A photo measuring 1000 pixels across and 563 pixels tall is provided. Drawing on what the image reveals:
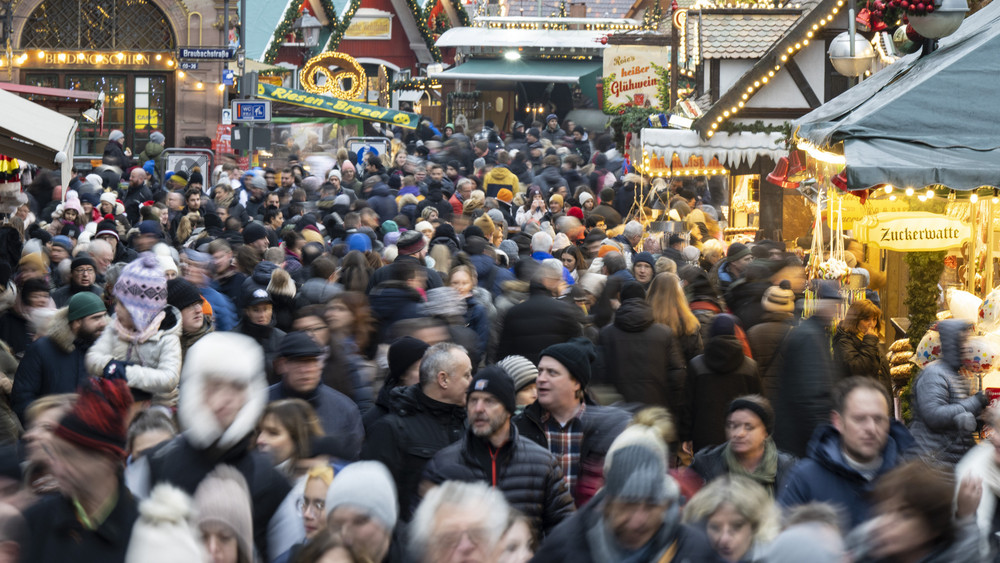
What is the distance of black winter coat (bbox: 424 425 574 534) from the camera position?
5148 mm

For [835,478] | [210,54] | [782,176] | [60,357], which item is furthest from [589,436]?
[210,54]

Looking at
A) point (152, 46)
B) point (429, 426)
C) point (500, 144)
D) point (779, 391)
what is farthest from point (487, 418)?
point (152, 46)

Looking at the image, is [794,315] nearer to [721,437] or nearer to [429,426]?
[721,437]

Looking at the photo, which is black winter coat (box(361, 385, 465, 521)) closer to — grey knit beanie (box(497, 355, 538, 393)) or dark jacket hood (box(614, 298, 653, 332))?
grey knit beanie (box(497, 355, 538, 393))

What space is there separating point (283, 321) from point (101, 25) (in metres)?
25.0

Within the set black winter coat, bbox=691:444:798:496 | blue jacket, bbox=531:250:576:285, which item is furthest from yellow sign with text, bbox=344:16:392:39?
black winter coat, bbox=691:444:798:496

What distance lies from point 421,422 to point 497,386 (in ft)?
2.48

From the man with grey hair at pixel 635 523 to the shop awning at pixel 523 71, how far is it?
1464 inches

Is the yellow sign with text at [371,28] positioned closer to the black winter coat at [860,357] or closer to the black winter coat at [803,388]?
the black winter coat at [860,357]

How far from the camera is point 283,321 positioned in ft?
29.4

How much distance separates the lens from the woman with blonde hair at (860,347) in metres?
8.59

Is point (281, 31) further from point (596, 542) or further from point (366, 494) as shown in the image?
point (596, 542)

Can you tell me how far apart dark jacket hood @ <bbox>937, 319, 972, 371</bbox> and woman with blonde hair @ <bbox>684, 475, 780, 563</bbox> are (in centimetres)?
334

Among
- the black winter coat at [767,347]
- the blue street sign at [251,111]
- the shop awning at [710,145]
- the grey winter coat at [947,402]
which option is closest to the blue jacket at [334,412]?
the black winter coat at [767,347]
